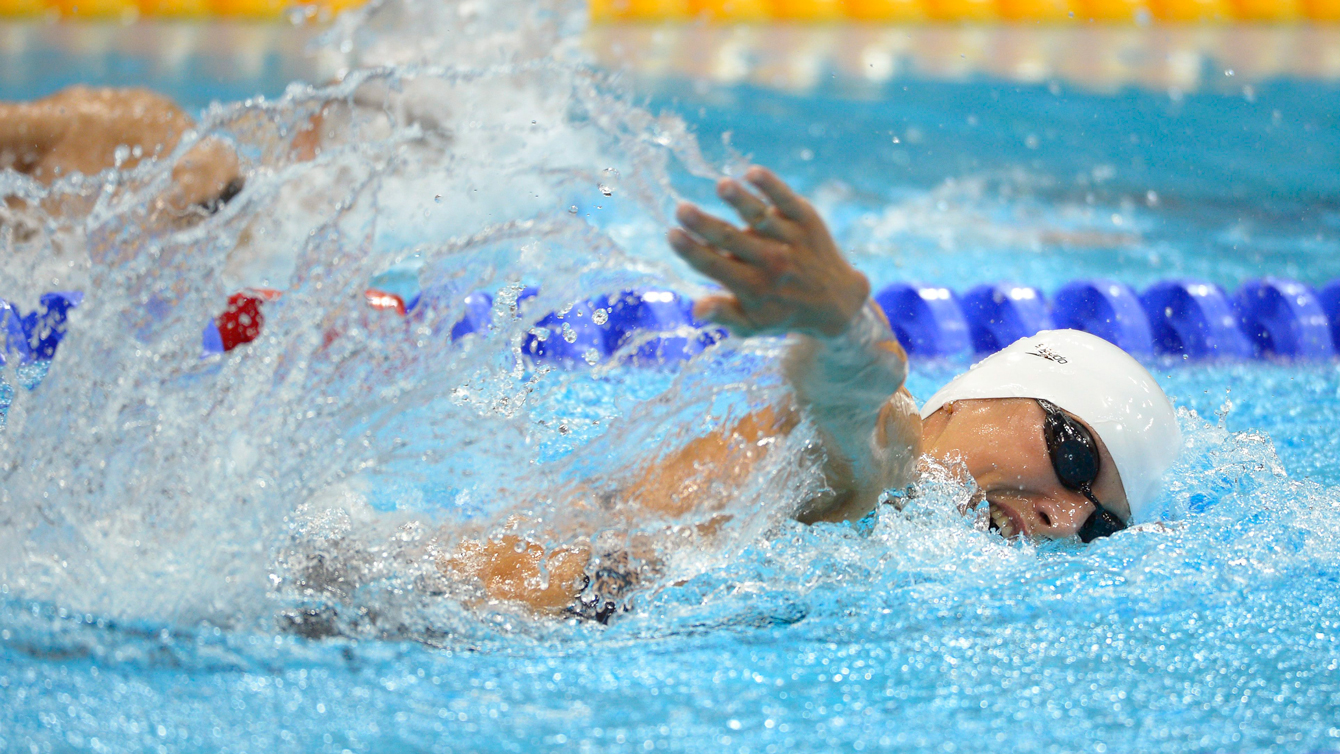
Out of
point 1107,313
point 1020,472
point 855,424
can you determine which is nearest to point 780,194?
point 855,424

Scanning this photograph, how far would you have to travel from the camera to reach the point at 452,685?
135cm

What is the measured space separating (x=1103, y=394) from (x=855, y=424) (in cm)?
64

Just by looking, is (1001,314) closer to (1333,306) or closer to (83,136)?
(1333,306)

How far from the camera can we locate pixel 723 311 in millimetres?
1177

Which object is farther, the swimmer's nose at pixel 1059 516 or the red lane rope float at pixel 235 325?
the red lane rope float at pixel 235 325

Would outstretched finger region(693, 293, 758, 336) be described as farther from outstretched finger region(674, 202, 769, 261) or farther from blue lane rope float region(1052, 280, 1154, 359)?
blue lane rope float region(1052, 280, 1154, 359)

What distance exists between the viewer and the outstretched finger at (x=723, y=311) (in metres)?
1.17

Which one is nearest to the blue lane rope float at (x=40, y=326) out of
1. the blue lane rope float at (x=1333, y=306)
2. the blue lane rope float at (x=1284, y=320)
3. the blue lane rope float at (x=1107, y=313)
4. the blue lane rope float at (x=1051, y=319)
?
the blue lane rope float at (x=1051, y=319)

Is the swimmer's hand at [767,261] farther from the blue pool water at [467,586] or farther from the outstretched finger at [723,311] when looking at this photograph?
the blue pool water at [467,586]

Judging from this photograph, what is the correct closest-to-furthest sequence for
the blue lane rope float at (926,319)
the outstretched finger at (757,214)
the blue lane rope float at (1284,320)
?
the outstretched finger at (757,214) → the blue lane rope float at (926,319) → the blue lane rope float at (1284,320)

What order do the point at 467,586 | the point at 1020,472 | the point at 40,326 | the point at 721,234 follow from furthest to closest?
the point at 40,326, the point at 1020,472, the point at 467,586, the point at 721,234

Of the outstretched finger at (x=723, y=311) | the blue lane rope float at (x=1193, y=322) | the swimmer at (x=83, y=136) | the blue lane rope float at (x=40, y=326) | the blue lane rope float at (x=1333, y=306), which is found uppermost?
the swimmer at (x=83, y=136)

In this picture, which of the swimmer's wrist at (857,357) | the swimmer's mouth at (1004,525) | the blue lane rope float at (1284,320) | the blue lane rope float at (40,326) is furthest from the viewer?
the blue lane rope float at (1284,320)

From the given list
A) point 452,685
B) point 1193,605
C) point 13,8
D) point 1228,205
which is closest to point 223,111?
point 452,685
